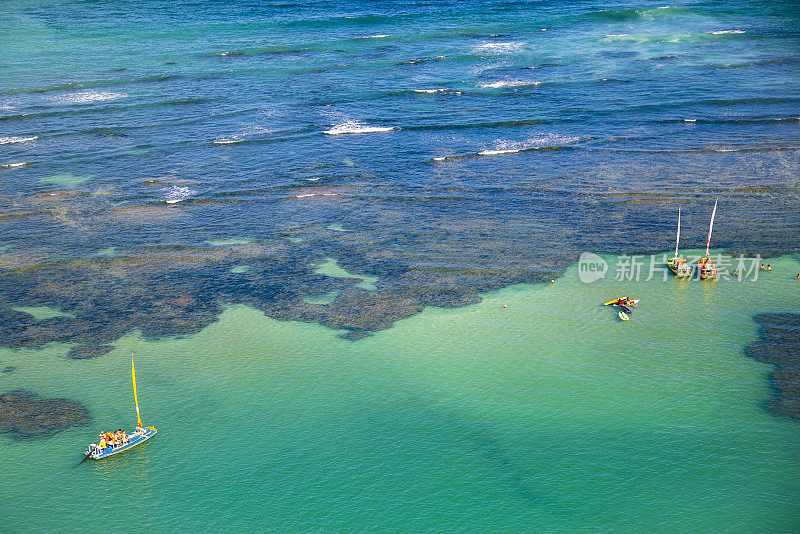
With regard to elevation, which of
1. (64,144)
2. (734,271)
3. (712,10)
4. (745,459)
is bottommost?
(745,459)

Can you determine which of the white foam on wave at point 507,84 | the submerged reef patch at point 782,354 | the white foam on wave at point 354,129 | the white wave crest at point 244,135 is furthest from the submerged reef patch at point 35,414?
the white foam on wave at point 507,84

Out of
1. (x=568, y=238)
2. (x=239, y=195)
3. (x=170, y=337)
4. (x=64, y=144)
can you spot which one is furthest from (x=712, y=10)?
(x=170, y=337)

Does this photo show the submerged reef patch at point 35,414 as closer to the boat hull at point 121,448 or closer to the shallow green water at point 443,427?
the shallow green water at point 443,427

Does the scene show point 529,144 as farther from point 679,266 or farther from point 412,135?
point 679,266

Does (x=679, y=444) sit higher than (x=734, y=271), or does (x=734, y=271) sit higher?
(x=734, y=271)

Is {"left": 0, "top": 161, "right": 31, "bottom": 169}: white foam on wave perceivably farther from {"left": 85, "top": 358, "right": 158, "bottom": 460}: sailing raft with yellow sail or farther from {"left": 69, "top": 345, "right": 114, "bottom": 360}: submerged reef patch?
{"left": 85, "top": 358, "right": 158, "bottom": 460}: sailing raft with yellow sail

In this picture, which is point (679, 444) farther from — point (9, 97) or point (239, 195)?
point (9, 97)

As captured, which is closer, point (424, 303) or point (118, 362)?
point (118, 362)
